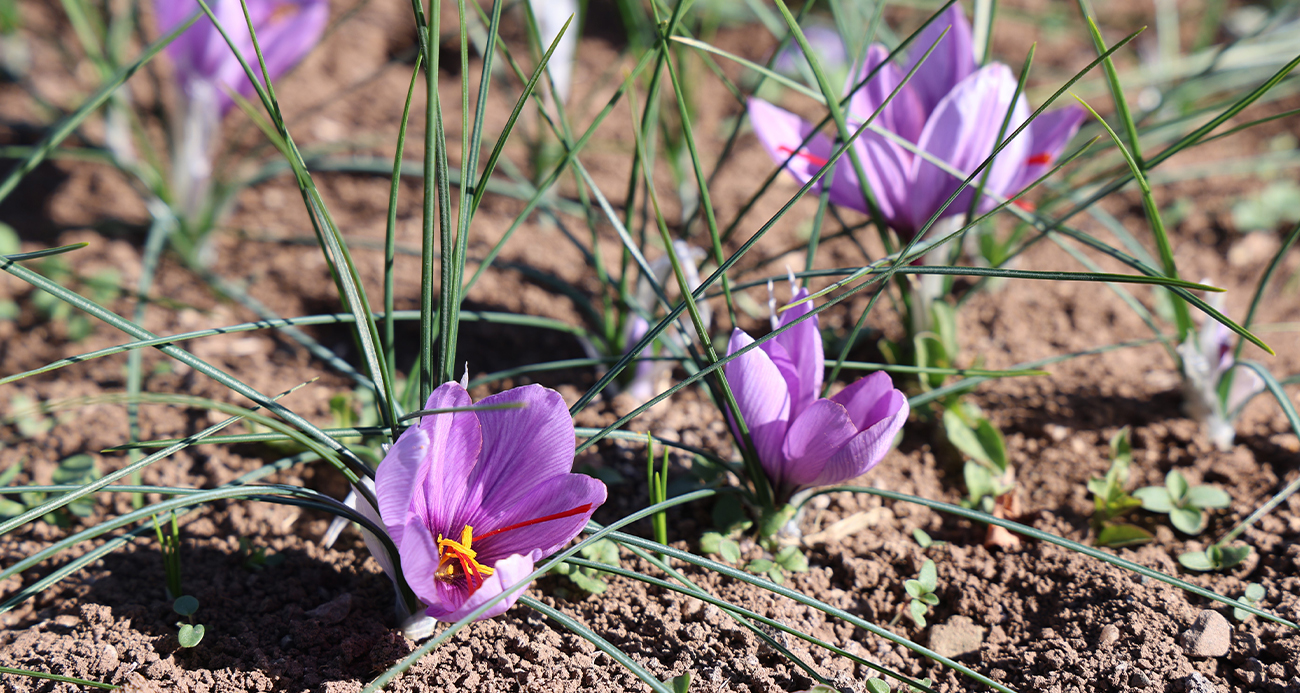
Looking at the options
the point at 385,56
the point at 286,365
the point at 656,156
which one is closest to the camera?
the point at 286,365

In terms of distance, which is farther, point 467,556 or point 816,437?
point 816,437

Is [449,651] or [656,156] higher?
[656,156]

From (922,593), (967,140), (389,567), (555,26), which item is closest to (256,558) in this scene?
(389,567)

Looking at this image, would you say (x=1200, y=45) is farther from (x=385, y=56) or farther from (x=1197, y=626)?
(x=385, y=56)

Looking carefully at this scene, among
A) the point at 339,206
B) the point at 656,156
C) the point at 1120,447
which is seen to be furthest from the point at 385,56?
the point at 1120,447

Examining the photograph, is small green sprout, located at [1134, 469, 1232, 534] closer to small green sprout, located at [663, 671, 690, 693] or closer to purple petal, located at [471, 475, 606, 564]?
small green sprout, located at [663, 671, 690, 693]

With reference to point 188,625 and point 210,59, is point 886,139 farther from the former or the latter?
point 210,59
